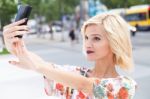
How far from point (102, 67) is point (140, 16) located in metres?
45.7

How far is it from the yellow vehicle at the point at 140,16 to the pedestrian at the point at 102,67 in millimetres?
44459

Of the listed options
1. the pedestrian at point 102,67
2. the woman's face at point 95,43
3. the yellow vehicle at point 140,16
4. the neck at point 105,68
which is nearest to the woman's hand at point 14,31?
the pedestrian at point 102,67

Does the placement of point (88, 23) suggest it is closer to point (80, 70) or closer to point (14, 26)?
point (80, 70)

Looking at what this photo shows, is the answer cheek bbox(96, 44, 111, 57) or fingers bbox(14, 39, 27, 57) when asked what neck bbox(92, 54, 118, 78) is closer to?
cheek bbox(96, 44, 111, 57)

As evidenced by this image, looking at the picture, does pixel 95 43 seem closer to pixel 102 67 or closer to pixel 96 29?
pixel 96 29

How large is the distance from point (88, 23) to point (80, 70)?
29 cm

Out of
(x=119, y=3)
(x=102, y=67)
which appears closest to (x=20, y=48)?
(x=102, y=67)

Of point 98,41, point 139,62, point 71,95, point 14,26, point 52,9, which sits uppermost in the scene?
point 14,26

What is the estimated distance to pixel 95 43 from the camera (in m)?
2.18

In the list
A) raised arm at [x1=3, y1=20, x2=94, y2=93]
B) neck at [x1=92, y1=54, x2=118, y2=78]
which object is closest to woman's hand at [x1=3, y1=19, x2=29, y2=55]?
raised arm at [x1=3, y1=20, x2=94, y2=93]

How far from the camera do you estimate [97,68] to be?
7.59 feet

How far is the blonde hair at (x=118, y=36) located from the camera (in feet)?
7.04

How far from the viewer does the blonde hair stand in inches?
84.5

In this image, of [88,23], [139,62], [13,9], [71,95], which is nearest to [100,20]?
[88,23]
